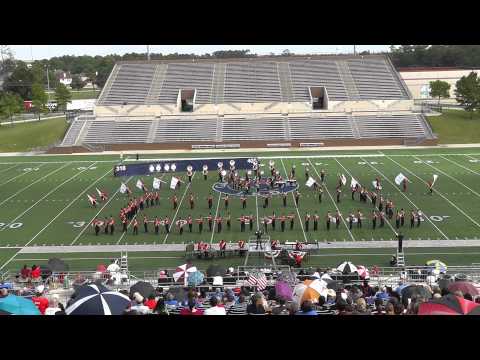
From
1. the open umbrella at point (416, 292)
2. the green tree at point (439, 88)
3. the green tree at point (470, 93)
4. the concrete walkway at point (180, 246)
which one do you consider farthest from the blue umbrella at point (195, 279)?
the green tree at point (439, 88)

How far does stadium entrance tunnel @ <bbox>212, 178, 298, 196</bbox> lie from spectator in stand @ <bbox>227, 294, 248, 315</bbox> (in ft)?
48.2

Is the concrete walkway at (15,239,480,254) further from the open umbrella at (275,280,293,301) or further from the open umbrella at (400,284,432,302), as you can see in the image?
the open umbrella at (400,284,432,302)

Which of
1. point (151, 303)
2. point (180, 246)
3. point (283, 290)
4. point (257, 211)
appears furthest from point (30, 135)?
point (151, 303)

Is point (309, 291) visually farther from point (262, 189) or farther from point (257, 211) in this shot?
point (262, 189)

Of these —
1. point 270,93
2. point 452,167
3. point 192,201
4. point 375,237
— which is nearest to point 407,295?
A: point 375,237

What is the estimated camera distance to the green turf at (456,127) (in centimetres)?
4134

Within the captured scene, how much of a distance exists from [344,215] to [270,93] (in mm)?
31493

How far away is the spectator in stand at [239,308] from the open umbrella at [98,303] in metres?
1.53

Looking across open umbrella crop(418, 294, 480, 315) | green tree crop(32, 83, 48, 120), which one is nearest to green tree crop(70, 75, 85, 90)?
green tree crop(32, 83, 48, 120)

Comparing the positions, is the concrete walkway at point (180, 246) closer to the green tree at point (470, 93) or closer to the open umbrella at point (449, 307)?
the open umbrella at point (449, 307)

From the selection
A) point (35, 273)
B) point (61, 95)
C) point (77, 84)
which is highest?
point (77, 84)

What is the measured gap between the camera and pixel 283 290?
32.4 feet

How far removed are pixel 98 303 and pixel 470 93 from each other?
46.4 metres
